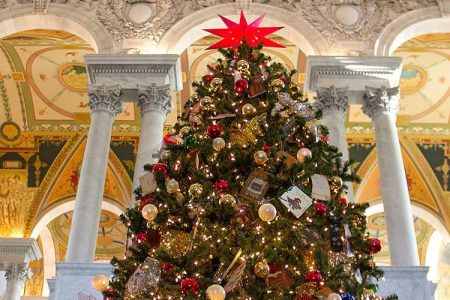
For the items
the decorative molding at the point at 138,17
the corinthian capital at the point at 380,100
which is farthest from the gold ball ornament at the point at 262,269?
the decorative molding at the point at 138,17

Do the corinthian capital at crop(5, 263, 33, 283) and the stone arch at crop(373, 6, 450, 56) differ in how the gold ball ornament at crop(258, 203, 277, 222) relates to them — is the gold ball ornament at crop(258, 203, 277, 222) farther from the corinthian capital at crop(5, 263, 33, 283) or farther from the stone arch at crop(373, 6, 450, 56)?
the corinthian capital at crop(5, 263, 33, 283)

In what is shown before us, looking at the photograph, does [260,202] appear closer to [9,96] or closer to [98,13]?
[98,13]

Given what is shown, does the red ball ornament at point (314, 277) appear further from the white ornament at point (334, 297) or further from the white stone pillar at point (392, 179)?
the white stone pillar at point (392, 179)

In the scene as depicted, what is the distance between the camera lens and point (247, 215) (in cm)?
389

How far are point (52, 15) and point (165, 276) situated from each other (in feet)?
21.4

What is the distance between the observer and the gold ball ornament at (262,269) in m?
3.51

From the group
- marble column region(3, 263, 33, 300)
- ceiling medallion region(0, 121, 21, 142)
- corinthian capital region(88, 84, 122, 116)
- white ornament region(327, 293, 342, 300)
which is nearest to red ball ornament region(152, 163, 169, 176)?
white ornament region(327, 293, 342, 300)

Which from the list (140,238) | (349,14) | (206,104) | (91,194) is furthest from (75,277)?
(349,14)

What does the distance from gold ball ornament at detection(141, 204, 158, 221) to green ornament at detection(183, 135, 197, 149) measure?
569 mm

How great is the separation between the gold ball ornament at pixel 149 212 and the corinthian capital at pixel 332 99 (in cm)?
480

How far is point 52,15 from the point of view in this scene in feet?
30.4

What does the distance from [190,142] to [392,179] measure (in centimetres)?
414

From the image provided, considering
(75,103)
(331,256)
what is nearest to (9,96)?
(75,103)

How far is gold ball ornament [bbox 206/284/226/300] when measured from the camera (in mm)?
3355
